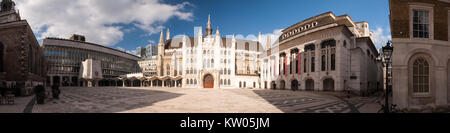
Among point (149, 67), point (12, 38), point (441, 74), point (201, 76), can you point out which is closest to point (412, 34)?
point (441, 74)

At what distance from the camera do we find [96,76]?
68.4 meters

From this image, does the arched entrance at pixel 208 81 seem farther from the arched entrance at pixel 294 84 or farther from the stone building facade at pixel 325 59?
the arched entrance at pixel 294 84

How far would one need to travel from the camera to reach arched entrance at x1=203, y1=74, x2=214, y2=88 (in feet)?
191

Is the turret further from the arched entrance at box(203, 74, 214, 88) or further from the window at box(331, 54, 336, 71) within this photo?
the window at box(331, 54, 336, 71)

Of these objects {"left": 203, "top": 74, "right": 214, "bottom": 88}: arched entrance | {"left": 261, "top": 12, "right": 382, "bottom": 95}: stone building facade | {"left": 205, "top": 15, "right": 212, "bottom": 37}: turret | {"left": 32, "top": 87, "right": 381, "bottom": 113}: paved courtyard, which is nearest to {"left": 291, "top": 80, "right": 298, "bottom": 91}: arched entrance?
{"left": 261, "top": 12, "right": 382, "bottom": 95}: stone building facade

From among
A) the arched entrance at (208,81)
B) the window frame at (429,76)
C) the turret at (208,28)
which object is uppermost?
the turret at (208,28)

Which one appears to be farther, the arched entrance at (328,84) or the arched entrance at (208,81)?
the arched entrance at (208,81)

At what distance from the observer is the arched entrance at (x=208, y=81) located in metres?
58.2

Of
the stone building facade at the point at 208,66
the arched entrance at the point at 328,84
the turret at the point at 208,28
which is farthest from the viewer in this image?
the turret at the point at 208,28

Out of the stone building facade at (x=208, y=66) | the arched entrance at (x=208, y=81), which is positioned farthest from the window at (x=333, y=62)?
the arched entrance at (x=208, y=81)

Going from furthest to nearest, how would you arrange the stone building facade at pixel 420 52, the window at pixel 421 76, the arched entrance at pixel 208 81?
the arched entrance at pixel 208 81 → the window at pixel 421 76 → the stone building facade at pixel 420 52

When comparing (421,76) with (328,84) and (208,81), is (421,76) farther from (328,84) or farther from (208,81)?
(208,81)

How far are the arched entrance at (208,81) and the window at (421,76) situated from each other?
50.2 metres

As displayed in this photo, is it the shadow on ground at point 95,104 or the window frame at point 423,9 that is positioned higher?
the window frame at point 423,9
